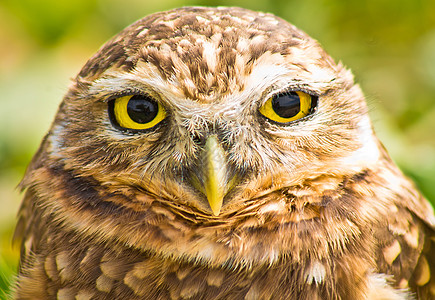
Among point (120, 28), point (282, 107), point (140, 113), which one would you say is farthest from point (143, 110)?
point (120, 28)

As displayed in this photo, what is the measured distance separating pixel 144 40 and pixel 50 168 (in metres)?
0.60

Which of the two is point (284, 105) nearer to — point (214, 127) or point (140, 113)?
point (214, 127)

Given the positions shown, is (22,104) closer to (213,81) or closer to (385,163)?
(213,81)

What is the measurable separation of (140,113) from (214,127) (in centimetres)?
26

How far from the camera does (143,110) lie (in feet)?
5.75

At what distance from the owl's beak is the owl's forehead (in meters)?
0.16

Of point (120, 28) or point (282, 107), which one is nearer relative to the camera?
point (282, 107)

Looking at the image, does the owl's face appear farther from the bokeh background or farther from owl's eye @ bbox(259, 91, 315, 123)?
the bokeh background

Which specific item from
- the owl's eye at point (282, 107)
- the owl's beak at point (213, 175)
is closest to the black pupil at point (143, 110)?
the owl's beak at point (213, 175)

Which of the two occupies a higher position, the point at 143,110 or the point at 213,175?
the point at 143,110

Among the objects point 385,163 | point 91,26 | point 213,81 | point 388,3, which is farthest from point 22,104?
point 388,3

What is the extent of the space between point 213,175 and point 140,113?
333 millimetres

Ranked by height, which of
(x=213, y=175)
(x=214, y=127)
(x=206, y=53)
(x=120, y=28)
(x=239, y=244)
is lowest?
(x=239, y=244)

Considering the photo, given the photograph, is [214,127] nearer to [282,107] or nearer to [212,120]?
[212,120]
